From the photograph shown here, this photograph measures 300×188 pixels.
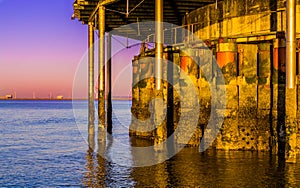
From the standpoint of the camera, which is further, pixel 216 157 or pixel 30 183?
pixel 216 157

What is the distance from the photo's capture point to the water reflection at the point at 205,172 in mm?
16094

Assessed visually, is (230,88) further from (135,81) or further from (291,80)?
(135,81)

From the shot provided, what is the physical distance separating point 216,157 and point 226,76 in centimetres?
341

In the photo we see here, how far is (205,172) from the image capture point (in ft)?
58.1

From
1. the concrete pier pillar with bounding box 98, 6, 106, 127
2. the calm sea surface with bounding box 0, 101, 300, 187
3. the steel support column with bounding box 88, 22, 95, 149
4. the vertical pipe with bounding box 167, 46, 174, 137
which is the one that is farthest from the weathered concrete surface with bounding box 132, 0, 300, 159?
the steel support column with bounding box 88, 22, 95, 149

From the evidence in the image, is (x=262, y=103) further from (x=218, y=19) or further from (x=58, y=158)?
(x=58, y=158)

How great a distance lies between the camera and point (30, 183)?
58.3 feet

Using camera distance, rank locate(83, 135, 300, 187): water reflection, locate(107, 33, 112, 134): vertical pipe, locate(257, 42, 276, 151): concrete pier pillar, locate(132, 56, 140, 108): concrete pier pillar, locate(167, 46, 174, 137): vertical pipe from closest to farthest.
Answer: locate(83, 135, 300, 187): water reflection, locate(257, 42, 276, 151): concrete pier pillar, locate(167, 46, 174, 137): vertical pipe, locate(132, 56, 140, 108): concrete pier pillar, locate(107, 33, 112, 134): vertical pipe

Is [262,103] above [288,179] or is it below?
above

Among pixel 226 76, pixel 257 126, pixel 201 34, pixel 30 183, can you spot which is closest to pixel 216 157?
pixel 257 126

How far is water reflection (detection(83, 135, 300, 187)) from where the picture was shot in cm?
1609

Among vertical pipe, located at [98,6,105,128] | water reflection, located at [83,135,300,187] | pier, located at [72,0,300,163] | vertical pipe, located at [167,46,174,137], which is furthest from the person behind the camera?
vertical pipe, located at [98,6,105,128]

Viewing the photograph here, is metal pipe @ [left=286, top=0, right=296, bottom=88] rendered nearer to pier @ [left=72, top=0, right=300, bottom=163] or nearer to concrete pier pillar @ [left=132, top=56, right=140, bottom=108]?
pier @ [left=72, top=0, right=300, bottom=163]

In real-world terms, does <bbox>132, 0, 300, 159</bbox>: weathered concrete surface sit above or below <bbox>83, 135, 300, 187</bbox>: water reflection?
above
